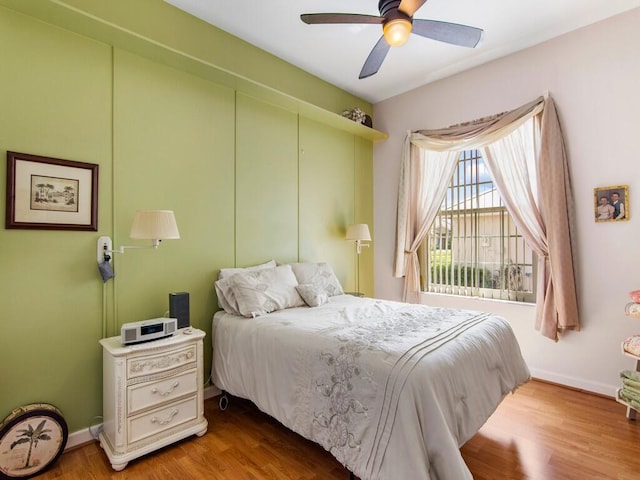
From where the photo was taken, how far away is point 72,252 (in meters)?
2.21

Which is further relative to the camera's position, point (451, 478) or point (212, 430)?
point (212, 430)

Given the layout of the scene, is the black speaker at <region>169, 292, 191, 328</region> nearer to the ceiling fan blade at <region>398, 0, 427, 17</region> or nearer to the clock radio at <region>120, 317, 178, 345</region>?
the clock radio at <region>120, 317, 178, 345</region>

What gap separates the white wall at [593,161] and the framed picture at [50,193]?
12.5 ft

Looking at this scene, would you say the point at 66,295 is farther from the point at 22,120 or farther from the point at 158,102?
the point at 158,102

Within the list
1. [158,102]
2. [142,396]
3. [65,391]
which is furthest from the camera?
[158,102]

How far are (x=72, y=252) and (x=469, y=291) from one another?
3784mm

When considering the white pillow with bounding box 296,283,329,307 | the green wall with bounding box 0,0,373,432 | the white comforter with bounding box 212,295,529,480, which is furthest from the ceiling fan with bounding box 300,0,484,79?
the white pillow with bounding box 296,283,329,307

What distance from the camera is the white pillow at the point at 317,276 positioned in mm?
3285

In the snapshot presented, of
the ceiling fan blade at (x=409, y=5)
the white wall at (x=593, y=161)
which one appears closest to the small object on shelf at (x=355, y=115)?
the white wall at (x=593, y=161)

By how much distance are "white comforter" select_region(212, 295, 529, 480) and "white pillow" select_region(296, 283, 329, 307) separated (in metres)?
0.36

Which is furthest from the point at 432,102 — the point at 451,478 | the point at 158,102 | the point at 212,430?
the point at 212,430

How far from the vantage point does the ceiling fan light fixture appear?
207 cm

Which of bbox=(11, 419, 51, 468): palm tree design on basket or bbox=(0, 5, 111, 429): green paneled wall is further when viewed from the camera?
bbox=(0, 5, 111, 429): green paneled wall

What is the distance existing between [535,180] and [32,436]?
432 centimetres
